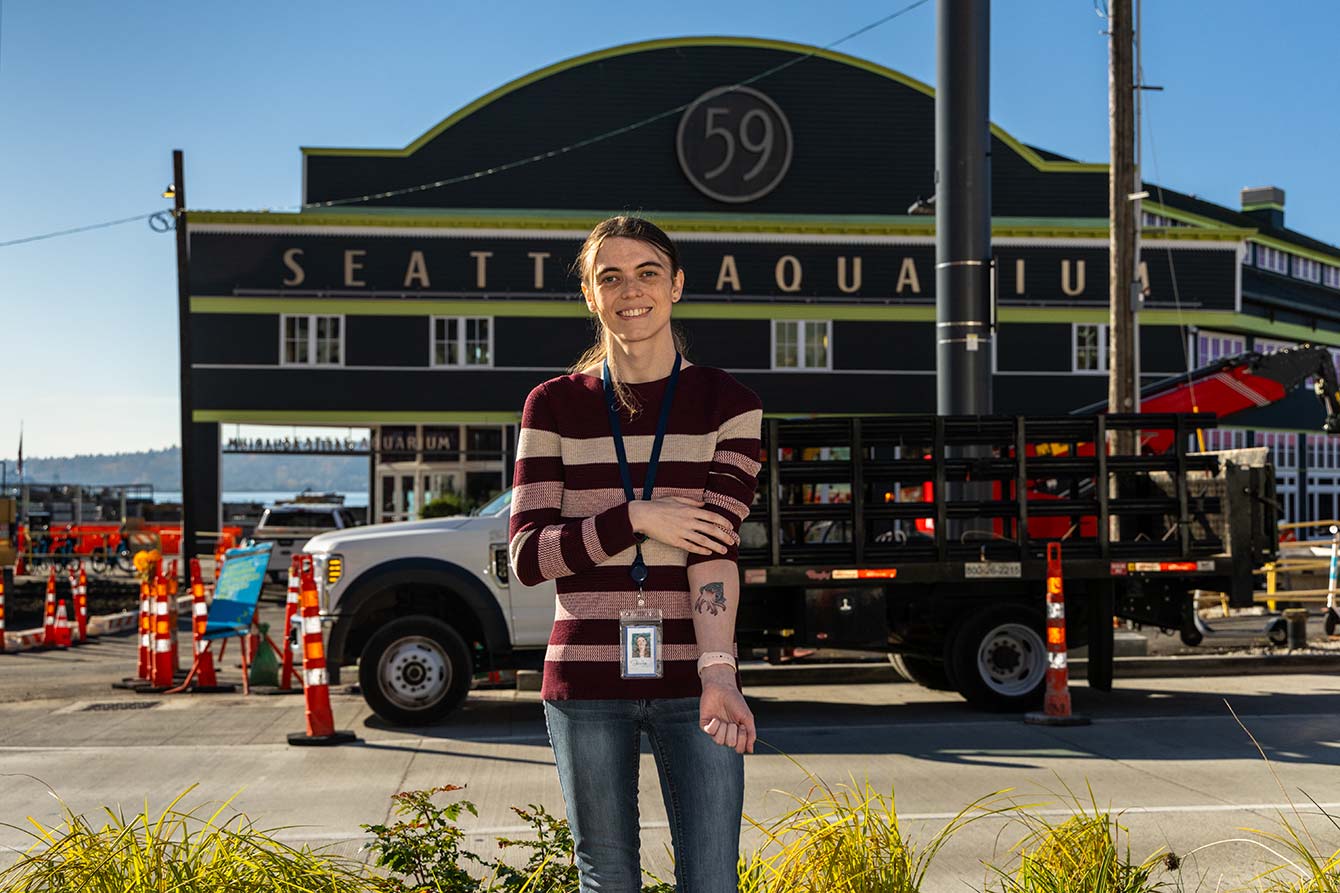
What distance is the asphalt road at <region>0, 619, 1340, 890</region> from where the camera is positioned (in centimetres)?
710

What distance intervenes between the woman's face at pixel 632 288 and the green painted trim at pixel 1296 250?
53.9 m

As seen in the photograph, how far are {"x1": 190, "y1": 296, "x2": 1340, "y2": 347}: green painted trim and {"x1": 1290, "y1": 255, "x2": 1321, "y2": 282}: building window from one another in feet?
61.3

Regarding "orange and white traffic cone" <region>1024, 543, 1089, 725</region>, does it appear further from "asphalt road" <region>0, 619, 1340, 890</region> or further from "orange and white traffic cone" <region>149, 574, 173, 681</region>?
"orange and white traffic cone" <region>149, 574, 173, 681</region>

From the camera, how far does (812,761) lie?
909 centimetres

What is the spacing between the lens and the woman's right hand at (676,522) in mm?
2852

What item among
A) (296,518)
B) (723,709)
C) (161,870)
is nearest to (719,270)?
(296,518)

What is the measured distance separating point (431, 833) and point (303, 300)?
32.3 meters

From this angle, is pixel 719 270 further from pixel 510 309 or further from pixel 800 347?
pixel 510 309

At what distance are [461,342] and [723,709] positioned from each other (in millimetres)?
33684

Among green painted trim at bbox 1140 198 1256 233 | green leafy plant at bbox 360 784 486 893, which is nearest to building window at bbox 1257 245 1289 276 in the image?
green painted trim at bbox 1140 198 1256 233

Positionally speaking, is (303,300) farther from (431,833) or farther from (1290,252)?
(1290,252)

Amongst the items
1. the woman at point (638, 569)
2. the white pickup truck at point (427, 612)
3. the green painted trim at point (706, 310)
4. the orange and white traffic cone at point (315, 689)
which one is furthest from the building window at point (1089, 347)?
the woman at point (638, 569)

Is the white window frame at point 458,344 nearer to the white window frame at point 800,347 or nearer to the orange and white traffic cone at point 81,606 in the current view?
the white window frame at point 800,347

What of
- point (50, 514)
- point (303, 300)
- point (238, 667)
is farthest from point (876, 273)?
point (50, 514)
